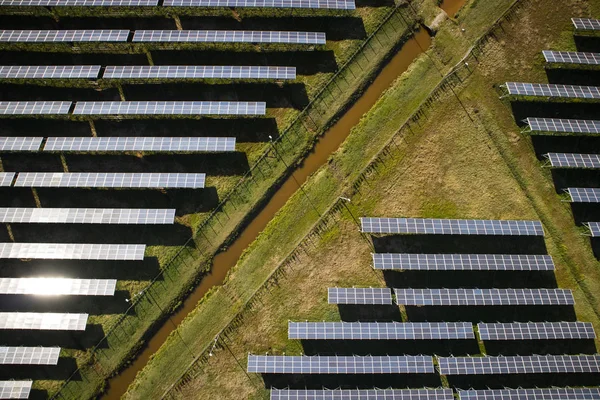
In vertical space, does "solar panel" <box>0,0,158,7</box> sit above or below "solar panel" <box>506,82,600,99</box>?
above

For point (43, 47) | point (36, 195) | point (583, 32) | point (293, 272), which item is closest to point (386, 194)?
A: point (293, 272)

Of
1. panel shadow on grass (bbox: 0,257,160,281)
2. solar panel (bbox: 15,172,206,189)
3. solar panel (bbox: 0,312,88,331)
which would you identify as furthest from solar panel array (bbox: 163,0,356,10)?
solar panel (bbox: 0,312,88,331)

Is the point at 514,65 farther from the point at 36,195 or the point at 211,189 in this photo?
the point at 36,195

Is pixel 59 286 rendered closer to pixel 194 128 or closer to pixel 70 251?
pixel 70 251

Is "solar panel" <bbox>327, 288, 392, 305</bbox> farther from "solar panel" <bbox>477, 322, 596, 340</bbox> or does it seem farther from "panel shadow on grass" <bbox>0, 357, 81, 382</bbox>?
"panel shadow on grass" <bbox>0, 357, 81, 382</bbox>

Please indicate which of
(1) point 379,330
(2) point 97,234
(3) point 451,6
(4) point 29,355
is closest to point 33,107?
(2) point 97,234
